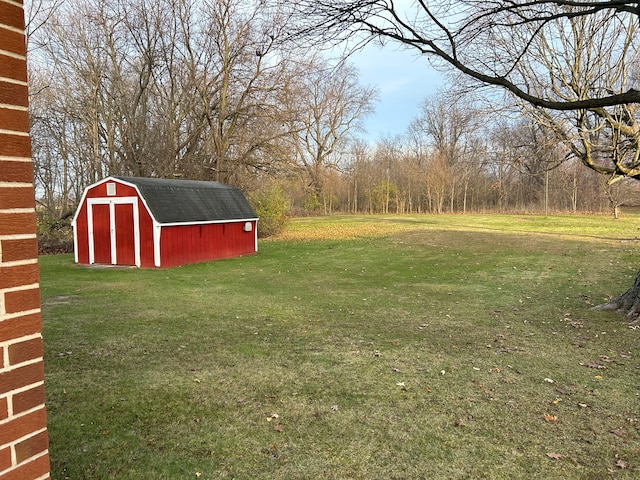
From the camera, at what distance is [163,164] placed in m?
23.4

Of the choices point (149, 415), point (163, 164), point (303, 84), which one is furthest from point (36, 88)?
point (149, 415)

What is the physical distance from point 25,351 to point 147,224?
12.8 m

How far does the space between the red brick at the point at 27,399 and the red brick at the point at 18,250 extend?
519 mm

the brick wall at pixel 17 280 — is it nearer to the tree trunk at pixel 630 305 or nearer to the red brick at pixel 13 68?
the red brick at pixel 13 68

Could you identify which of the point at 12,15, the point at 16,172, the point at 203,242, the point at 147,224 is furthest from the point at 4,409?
the point at 203,242

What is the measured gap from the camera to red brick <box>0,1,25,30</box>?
1631 mm

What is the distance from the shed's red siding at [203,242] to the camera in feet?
45.7

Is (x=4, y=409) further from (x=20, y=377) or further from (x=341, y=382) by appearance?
(x=341, y=382)

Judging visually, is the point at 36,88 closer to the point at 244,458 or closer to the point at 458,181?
the point at 244,458

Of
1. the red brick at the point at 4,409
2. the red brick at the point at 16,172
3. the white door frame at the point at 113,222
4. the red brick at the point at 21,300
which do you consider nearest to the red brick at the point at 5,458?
the red brick at the point at 4,409

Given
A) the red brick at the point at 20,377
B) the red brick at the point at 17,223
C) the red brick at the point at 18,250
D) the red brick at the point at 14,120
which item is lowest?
the red brick at the point at 20,377

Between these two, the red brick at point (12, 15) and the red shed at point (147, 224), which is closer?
the red brick at point (12, 15)

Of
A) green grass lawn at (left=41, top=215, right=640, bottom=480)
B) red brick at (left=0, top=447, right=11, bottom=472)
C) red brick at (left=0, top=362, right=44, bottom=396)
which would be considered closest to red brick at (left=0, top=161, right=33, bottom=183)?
red brick at (left=0, top=362, right=44, bottom=396)

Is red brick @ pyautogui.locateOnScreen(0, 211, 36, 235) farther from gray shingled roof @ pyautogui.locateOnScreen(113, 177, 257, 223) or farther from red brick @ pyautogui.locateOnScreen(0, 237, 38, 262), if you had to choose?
gray shingled roof @ pyautogui.locateOnScreen(113, 177, 257, 223)
